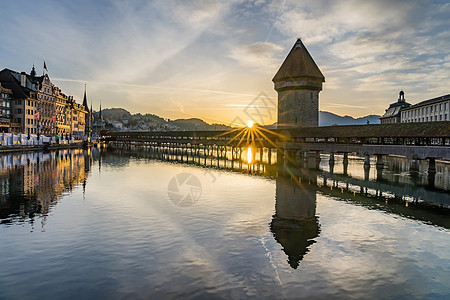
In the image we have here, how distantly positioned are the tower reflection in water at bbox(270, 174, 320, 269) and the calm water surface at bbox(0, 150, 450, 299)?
7 cm

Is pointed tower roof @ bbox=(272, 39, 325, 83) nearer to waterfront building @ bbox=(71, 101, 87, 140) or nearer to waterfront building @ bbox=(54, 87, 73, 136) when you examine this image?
waterfront building @ bbox=(54, 87, 73, 136)

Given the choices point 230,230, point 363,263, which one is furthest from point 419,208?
point 230,230

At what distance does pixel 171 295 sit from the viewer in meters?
7.07

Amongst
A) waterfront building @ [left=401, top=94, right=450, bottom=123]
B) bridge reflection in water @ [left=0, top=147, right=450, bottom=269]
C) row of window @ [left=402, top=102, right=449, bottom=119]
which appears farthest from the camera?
row of window @ [left=402, top=102, right=449, bottom=119]

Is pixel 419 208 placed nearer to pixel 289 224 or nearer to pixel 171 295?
pixel 289 224

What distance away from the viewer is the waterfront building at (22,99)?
6662cm

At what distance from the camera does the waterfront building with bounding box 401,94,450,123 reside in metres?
62.4

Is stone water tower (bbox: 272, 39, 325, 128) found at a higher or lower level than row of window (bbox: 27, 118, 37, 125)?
higher

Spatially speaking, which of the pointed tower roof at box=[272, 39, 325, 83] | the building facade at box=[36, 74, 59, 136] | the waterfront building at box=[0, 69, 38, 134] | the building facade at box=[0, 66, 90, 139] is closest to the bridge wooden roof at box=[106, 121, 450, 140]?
the pointed tower roof at box=[272, 39, 325, 83]

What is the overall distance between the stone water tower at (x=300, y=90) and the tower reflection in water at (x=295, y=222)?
125 ft

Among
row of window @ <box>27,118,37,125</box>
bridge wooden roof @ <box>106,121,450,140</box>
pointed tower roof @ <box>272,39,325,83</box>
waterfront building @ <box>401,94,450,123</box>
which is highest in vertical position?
pointed tower roof @ <box>272,39,325,83</box>

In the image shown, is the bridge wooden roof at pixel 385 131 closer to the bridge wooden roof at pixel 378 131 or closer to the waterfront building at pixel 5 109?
the bridge wooden roof at pixel 378 131

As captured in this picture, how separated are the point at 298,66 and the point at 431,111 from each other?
35.6 m

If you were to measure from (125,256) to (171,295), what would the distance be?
8.91 feet
